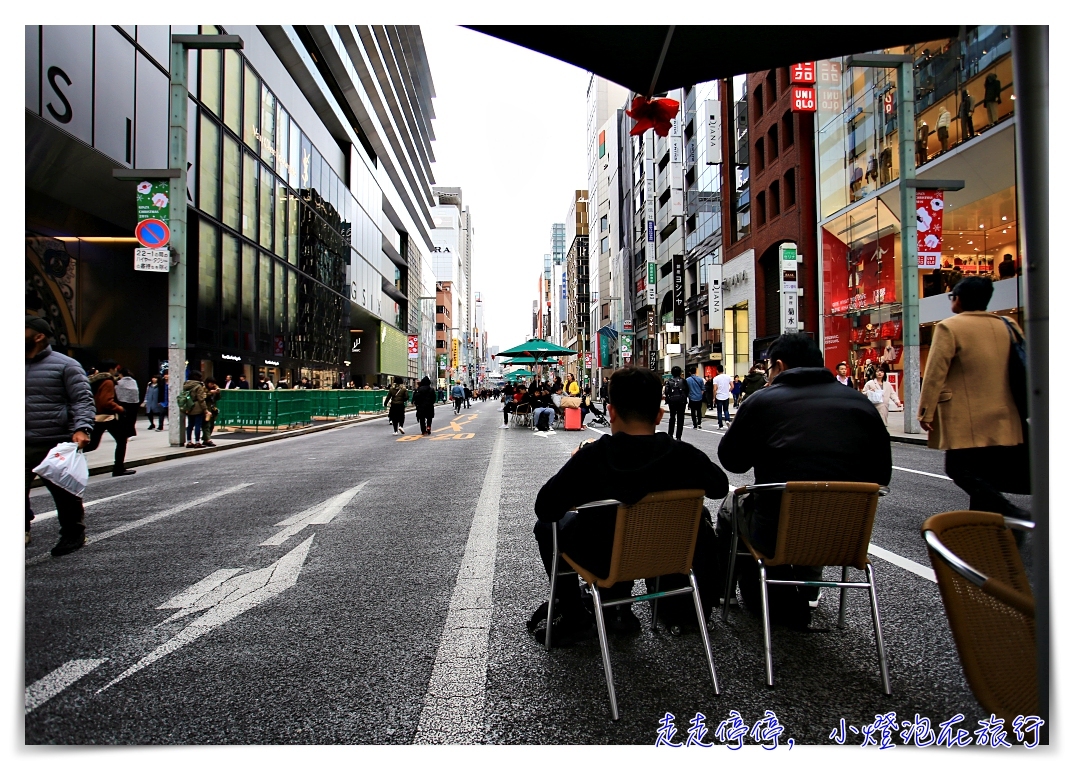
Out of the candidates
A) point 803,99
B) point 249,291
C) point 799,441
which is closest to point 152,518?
point 799,441

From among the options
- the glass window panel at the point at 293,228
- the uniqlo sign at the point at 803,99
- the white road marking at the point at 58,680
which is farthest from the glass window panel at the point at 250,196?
the white road marking at the point at 58,680

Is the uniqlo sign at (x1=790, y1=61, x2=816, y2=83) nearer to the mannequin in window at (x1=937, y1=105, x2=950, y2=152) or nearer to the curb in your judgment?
the mannequin in window at (x1=937, y1=105, x2=950, y2=152)

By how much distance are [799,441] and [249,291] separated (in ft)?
96.9

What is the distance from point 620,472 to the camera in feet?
8.63

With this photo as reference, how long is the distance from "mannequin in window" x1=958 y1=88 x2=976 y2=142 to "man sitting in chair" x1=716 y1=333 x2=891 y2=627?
50.8 feet

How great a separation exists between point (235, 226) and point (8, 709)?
1097 inches

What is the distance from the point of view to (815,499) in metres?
2.76

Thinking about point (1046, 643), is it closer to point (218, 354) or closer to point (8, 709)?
point (8, 709)

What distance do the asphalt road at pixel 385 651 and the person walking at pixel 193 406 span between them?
836 centimetres

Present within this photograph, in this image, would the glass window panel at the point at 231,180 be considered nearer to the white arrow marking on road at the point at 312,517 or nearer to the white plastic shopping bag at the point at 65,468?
the white arrow marking on road at the point at 312,517

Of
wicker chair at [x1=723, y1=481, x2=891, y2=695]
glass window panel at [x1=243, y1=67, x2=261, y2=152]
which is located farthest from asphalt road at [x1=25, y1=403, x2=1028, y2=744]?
glass window panel at [x1=243, y1=67, x2=261, y2=152]

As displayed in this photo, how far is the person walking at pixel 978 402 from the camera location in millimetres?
3799

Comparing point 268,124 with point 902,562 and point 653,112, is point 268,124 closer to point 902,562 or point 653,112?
point 653,112

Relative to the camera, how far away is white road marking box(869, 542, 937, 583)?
13.8 ft
